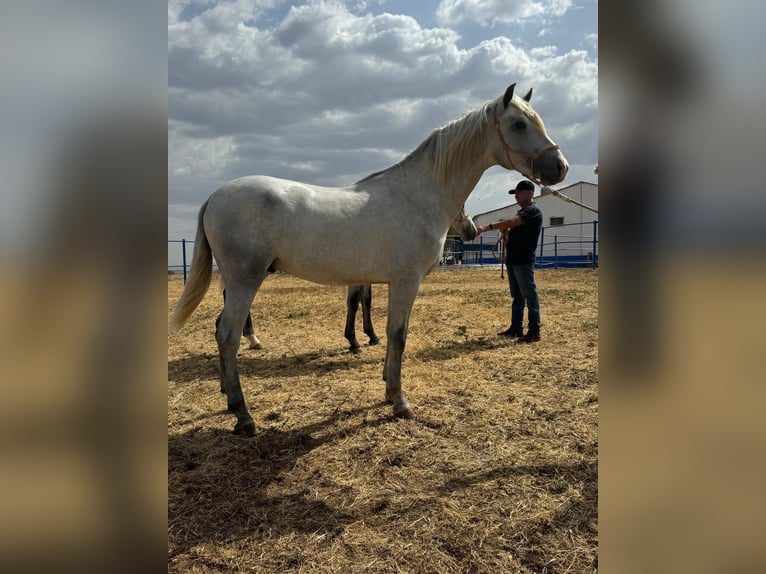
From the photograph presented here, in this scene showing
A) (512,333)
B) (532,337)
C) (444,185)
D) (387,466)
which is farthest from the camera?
(512,333)

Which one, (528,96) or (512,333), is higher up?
(528,96)

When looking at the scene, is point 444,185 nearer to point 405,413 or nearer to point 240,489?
point 405,413

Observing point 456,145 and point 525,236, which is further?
point 525,236

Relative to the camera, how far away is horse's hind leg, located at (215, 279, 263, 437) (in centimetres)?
337

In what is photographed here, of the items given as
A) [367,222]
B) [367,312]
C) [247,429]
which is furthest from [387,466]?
[367,312]

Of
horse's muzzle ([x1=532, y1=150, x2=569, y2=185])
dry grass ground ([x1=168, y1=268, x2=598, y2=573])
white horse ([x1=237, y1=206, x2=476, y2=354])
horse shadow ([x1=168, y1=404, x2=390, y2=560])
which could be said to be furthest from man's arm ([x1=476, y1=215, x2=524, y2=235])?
horse shadow ([x1=168, y1=404, x2=390, y2=560])

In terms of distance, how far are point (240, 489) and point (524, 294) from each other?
16.6 ft

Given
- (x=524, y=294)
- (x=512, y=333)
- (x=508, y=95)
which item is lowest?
(x=512, y=333)

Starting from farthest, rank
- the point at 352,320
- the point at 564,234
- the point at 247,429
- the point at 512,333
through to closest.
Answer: the point at 564,234 < the point at 512,333 < the point at 352,320 < the point at 247,429

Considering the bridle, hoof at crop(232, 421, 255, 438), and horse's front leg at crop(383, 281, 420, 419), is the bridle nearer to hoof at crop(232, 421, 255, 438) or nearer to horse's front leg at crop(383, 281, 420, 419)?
horse's front leg at crop(383, 281, 420, 419)

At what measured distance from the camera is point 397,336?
384cm

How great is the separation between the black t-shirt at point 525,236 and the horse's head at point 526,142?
10.1 feet
